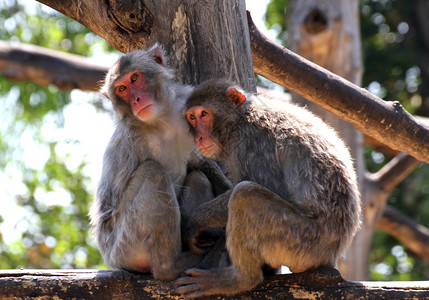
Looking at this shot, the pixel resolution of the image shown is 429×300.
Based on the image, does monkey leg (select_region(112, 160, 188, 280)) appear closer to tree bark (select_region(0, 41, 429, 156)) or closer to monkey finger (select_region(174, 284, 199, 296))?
monkey finger (select_region(174, 284, 199, 296))

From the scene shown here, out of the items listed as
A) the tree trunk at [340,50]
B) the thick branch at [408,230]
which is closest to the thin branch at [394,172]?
the tree trunk at [340,50]

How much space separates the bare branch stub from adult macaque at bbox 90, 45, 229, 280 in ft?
1.05

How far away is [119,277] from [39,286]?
547 mm

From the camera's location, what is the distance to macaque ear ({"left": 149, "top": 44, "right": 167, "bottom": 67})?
5.03 meters

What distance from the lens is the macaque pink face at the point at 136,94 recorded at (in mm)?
4820

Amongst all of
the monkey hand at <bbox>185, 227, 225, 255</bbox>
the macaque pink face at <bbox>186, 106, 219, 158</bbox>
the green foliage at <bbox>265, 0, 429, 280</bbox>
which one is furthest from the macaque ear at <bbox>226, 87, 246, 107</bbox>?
the green foliage at <bbox>265, 0, 429, 280</bbox>

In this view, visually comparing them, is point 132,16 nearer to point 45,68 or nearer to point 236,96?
point 236,96

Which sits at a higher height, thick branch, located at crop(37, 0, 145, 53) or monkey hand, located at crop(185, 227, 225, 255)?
thick branch, located at crop(37, 0, 145, 53)

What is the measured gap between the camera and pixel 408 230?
10.6 metres

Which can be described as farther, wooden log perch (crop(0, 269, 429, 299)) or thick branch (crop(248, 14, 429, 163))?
thick branch (crop(248, 14, 429, 163))

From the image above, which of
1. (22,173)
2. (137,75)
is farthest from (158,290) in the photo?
(22,173)

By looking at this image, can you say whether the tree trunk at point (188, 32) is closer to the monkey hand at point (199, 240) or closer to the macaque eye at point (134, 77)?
the macaque eye at point (134, 77)

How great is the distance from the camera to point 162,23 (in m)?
5.21

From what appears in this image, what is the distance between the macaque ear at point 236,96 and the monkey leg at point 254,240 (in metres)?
0.83
